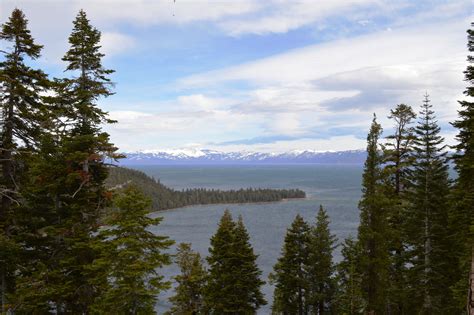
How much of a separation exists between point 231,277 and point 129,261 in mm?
15775

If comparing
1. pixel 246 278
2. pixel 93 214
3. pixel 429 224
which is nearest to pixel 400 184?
pixel 429 224

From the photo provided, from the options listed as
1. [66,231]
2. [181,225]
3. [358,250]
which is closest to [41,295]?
[66,231]

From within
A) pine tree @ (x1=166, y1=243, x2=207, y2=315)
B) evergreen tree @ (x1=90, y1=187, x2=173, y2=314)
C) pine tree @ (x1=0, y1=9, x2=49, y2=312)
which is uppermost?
pine tree @ (x1=0, y1=9, x2=49, y2=312)

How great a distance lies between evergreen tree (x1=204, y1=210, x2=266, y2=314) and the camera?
102 feet

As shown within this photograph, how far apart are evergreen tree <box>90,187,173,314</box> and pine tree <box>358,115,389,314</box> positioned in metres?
12.9

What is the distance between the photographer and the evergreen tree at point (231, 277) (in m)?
31.0

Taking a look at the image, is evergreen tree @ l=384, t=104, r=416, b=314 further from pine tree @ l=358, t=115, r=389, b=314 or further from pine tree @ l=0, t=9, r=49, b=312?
pine tree @ l=0, t=9, r=49, b=312

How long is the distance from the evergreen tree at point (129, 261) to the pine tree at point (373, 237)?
42.4ft

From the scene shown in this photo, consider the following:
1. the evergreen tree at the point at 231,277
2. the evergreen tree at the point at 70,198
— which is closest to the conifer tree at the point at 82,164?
the evergreen tree at the point at 70,198

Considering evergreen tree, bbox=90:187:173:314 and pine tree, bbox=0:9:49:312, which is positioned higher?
pine tree, bbox=0:9:49:312

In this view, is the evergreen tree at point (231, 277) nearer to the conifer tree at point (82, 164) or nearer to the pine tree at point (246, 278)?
the pine tree at point (246, 278)

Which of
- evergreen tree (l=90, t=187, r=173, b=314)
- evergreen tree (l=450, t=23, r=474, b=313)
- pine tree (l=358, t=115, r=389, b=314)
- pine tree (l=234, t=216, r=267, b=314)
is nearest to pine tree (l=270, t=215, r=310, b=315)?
pine tree (l=234, t=216, r=267, b=314)

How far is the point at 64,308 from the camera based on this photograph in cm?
1956

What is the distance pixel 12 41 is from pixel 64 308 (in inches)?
536
